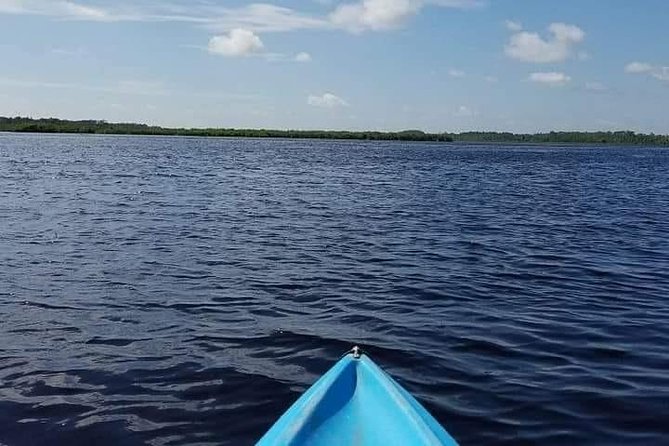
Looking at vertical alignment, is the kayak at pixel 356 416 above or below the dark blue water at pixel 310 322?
above

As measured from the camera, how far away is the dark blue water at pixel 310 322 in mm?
8344

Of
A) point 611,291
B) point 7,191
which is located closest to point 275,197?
point 7,191

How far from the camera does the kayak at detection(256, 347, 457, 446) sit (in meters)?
5.56

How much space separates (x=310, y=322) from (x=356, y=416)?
6124 mm

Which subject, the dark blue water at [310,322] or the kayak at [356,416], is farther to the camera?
the dark blue water at [310,322]

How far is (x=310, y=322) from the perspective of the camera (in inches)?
476

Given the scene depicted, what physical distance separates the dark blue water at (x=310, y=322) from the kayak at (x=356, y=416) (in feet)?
6.61

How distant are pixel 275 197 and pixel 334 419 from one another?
30172 millimetres

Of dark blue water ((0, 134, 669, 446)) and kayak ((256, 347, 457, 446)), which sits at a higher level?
kayak ((256, 347, 457, 446))

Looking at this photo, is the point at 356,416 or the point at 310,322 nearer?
the point at 356,416

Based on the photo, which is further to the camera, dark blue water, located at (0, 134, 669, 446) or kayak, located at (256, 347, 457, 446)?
dark blue water, located at (0, 134, 669, 446)

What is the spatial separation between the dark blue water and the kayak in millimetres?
2015

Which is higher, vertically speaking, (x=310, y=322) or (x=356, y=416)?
(x=356, y=416)

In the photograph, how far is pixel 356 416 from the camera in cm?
598
